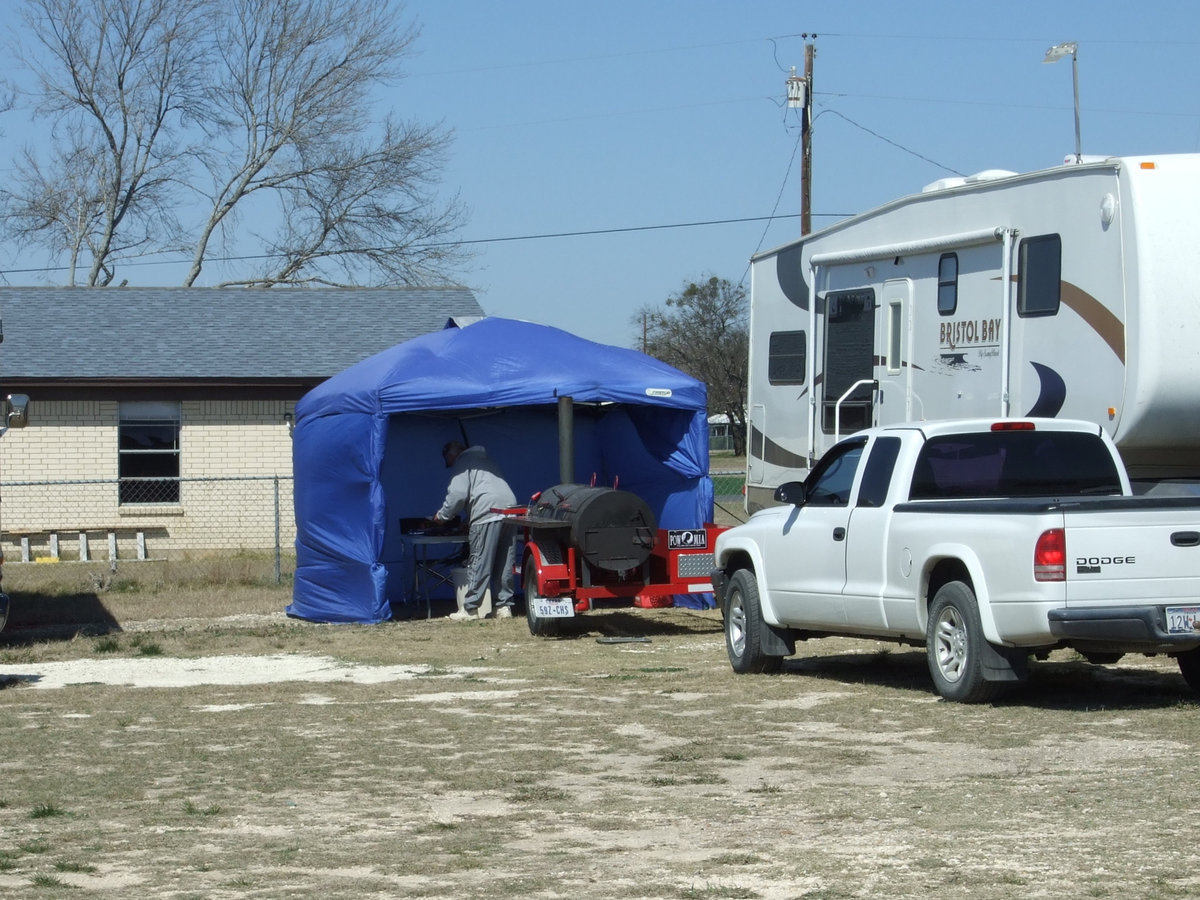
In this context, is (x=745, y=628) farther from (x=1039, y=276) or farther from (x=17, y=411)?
(x=17, y=411)

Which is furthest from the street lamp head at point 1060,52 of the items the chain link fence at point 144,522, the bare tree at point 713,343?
the bare tree at point 713,343

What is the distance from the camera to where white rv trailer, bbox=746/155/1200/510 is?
1184 cm

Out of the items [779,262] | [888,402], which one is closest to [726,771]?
[888,402]

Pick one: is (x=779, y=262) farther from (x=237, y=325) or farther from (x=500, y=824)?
(x=237, y=325)

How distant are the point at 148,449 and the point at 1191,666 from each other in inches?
801

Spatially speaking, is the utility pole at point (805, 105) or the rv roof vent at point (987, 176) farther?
the utility pole at point (805, 105)

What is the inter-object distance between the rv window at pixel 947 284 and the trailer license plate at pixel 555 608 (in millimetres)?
4434

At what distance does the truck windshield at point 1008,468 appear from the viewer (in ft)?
35.5

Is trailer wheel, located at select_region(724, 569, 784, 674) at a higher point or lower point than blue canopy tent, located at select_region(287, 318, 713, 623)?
lower

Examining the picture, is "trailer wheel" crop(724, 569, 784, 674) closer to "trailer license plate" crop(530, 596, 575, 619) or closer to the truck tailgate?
"trailer license plate" crop(530, 596, 575, 619)

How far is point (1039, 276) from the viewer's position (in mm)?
12859

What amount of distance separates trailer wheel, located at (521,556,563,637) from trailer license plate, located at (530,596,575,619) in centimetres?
11

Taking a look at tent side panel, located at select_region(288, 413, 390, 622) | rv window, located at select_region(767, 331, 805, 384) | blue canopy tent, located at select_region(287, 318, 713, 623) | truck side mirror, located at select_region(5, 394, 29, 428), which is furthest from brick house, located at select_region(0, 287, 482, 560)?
truck side mirror, located at select_region(5, 394, 29, 428)

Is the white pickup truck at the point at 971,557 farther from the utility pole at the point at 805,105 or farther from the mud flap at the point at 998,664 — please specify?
the utility pole at the point at 805,105
